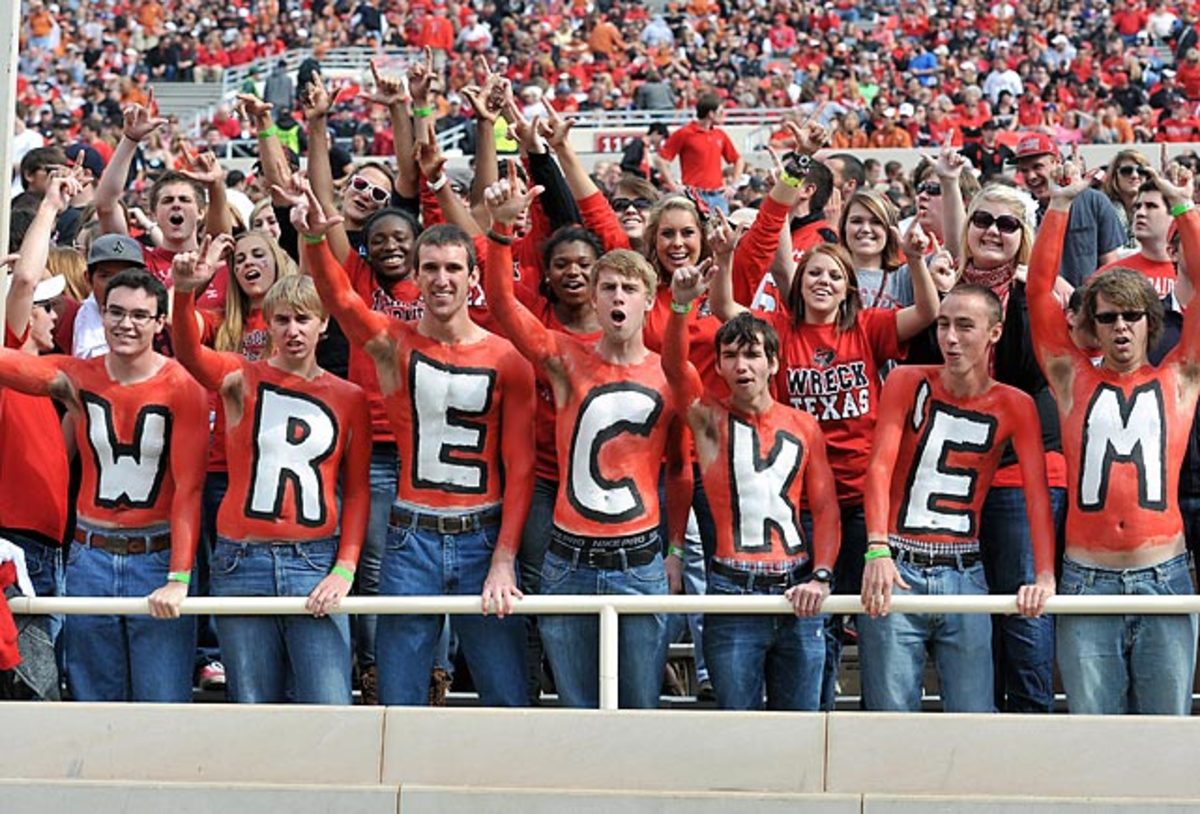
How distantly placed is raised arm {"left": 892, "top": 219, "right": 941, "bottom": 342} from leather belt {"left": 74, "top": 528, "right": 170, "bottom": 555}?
8.73 ft

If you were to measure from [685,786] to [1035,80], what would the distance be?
18.1 metres

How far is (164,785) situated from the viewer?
704 centimetres

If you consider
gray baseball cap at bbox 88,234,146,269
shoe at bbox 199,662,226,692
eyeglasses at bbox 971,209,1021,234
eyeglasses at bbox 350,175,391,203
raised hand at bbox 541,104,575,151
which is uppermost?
raised hand at bbox 541,104,575,151

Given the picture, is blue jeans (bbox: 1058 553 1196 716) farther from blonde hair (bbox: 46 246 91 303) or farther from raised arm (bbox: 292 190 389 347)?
blonde hair (bbox: 46 246 91 303)

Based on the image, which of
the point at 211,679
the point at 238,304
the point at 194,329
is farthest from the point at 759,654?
the point at 238,304

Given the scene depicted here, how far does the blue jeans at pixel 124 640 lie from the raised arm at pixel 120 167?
1777 millimetres

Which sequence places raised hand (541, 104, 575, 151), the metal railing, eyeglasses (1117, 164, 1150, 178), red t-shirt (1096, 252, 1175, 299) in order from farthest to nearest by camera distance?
eyeglasses (1117, 164, 1150, 178)
red t-shirt (1096, 252, 1175, 299)
raised hand (541, 104, 575, 151)
the metal railing

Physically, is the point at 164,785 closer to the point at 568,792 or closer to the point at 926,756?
the point at 568,792

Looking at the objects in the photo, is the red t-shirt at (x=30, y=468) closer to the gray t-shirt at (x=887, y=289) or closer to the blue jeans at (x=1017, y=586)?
the gray t-shirt at (x=887, y=289)

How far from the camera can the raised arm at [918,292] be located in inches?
300

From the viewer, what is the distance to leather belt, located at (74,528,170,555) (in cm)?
759

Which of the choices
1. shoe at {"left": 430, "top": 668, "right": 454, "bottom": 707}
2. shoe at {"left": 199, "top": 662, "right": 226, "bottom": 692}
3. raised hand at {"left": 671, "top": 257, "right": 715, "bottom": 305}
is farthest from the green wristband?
shoe at {"left": 199, "top": 662, "right": 226, "bottom": 692}

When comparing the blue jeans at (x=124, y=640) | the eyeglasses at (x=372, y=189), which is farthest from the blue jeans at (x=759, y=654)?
the eyeglasses at (x=372, y=189)

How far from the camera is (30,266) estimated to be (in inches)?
311
